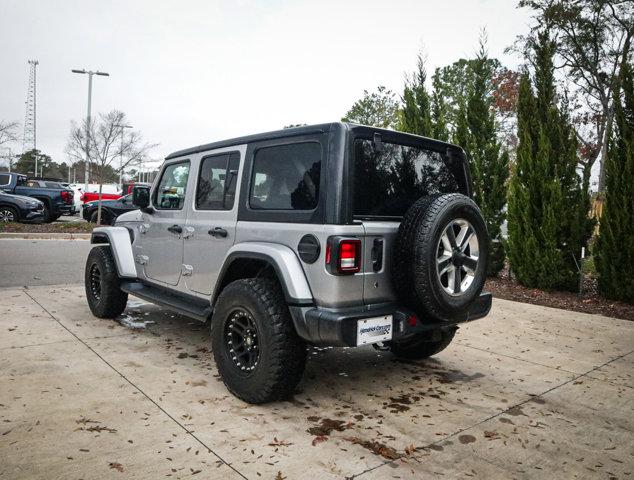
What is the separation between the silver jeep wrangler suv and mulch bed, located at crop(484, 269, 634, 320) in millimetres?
4431

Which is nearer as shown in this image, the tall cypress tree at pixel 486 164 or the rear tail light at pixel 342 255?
the rear tail light at pixel 342 255

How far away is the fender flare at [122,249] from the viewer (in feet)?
17.3

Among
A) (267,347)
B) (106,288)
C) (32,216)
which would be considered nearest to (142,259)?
(106,288)

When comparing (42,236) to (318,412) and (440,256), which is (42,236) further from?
(440,256)

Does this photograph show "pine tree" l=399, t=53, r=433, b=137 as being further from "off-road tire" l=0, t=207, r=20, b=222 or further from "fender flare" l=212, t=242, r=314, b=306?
"off-road tire" l=0, t=207, r=20, b=222

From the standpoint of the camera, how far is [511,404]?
141 inches

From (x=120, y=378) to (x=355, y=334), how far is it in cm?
206

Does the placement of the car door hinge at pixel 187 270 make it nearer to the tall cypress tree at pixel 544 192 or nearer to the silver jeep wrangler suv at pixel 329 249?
the silver jeep wrangler suv at pixel 329 249

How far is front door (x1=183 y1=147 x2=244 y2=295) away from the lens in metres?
3.95

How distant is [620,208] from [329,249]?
6811 mm

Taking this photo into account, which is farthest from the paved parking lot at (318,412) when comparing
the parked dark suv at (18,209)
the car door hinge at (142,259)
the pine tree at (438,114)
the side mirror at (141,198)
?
the parked dark suv at (18,209)

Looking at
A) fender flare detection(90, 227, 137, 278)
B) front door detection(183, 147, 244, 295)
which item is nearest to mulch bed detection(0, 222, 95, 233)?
fender flare detection(90, 227, 137, 278)

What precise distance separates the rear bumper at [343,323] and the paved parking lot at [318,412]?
60 centimetres

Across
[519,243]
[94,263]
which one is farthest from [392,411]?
[519,243]
